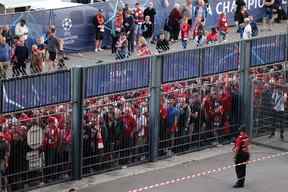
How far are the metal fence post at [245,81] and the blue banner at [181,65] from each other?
1.58 metres

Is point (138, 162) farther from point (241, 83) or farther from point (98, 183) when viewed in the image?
point (241, 83)

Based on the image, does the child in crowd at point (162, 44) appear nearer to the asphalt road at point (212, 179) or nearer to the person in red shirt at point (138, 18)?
the person in red shirt at point (138, 18)

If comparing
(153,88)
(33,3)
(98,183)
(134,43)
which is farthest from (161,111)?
(33,3)

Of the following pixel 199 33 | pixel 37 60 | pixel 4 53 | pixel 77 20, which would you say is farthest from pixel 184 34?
pixel 4 53

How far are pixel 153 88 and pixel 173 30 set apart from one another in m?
11.4

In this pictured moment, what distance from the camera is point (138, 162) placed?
2519cm

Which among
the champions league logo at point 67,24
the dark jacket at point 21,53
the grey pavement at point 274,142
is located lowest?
the grey pavement at point 274,142

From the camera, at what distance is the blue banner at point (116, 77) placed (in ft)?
77.2

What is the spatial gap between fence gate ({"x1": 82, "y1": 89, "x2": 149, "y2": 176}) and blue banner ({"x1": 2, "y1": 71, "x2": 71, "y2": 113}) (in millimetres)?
889

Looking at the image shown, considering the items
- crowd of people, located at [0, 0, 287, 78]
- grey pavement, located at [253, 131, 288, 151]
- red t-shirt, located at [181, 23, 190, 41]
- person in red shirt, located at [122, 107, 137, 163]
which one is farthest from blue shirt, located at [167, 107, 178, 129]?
red t-shirt, located at [181, 23, 190, 41]

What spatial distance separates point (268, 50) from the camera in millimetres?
27266

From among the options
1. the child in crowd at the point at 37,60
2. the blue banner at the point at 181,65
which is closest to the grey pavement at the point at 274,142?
the blue banner at the point at 181,65

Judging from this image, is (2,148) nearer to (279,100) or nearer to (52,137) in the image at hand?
(52,137)

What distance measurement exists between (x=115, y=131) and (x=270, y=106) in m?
5.23
